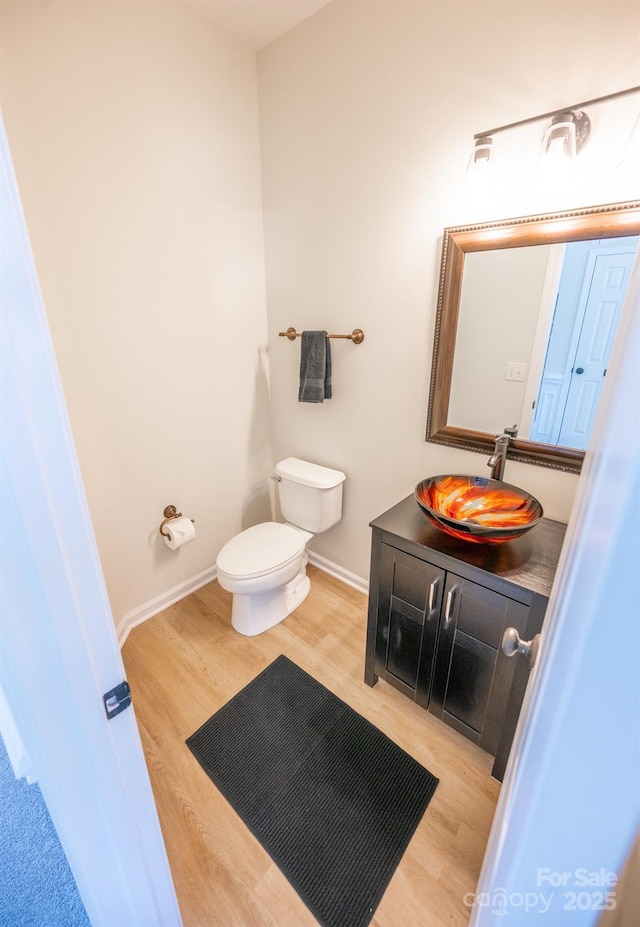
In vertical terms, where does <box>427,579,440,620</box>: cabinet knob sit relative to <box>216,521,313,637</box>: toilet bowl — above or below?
above

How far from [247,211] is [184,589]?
2.07 m

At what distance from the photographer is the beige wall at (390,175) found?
1125 millimetres

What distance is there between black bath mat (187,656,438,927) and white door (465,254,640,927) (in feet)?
2.99

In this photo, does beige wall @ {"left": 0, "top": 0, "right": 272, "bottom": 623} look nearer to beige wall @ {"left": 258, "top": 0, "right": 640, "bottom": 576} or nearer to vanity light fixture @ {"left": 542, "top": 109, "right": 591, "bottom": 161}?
beige wall @ {"left": 258, "top": 0, "right": 640, "bottom": 576}

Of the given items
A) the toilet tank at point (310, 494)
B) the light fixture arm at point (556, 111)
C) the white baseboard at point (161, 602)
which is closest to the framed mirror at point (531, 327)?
the light fixture arm at point (556, 111)

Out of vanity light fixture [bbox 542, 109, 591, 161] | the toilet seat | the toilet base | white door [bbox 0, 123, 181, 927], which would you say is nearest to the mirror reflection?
vanity light fixture [bbox 542, 109, 591, 161]

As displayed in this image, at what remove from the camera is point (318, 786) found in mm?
1317

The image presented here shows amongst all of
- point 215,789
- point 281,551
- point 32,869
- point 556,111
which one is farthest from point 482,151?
point 32,869

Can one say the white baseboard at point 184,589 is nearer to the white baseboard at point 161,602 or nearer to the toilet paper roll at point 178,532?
the white baseboard at point 161,602

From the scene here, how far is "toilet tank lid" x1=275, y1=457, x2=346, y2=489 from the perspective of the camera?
198 centimetres

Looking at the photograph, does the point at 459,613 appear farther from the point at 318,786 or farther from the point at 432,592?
the point at 318,786

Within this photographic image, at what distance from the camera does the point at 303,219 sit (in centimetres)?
186

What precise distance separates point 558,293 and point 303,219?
1.22 metres

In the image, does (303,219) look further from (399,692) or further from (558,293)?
(399,692)
